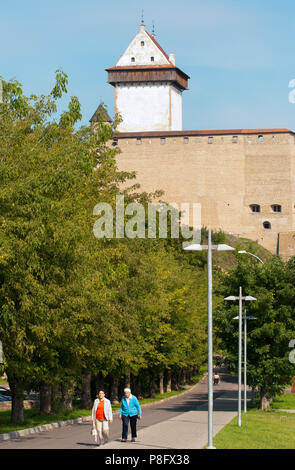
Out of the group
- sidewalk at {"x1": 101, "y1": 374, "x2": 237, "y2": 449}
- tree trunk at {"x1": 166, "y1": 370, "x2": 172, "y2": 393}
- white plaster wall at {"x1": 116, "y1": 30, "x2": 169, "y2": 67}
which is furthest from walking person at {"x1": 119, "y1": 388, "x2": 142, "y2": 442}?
white plaster wall at {"x1": 116, "y1": 30, "x2": 169, "y2": 67}

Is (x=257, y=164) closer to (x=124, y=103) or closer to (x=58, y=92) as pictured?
(x=124, y=103)

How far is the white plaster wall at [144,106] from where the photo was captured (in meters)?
108

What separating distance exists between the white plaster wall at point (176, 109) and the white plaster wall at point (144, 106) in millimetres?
981

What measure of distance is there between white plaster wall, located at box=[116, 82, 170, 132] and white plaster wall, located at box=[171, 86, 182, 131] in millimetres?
981

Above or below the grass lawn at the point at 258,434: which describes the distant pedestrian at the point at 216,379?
below

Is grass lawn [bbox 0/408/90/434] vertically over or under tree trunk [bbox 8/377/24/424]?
under

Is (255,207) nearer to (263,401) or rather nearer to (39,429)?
(263,401)

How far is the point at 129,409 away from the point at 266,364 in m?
15.8

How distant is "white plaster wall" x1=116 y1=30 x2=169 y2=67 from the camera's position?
110062 millimetres

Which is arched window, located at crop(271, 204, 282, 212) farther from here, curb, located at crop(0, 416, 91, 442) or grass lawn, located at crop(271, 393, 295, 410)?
curb, located at crop(0, 416, 91, 442)

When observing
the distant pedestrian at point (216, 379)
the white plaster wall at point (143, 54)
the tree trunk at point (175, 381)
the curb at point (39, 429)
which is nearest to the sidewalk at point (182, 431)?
the curb at point (39, 429)

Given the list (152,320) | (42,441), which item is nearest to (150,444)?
(42,441)

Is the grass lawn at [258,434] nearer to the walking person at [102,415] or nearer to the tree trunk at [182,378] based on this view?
the walking person at [102,415]
